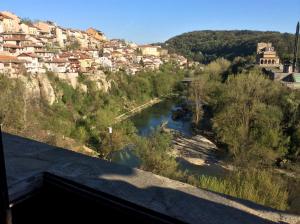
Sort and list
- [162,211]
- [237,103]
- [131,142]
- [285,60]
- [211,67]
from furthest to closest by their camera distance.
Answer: [285,60] → [211,67] → [237,103] → [131,142] → [162,211]

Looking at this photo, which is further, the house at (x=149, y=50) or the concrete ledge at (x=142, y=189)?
the house at (x=149, y=50)

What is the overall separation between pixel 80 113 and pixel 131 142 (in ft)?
30.6

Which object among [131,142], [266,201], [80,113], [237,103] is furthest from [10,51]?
[266,201]

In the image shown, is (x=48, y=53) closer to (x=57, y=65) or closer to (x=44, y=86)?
(x=57, y=65)

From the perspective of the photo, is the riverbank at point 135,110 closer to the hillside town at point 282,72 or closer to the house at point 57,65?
the house at point 57,65

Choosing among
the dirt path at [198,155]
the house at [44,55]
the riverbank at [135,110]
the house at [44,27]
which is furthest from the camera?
the house at [44,27]

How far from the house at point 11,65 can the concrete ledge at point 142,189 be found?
1002 inches

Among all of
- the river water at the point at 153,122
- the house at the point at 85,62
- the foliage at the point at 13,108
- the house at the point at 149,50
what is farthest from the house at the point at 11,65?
the house at the point at 149,50

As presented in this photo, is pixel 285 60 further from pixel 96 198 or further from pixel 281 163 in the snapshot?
pixel 96 198

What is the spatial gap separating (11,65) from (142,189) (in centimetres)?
2731

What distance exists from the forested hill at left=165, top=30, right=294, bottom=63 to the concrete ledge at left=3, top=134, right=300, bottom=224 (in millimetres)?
49262

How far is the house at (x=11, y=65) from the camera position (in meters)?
25.0

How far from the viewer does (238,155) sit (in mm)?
16375

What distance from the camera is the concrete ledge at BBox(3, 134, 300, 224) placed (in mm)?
978
